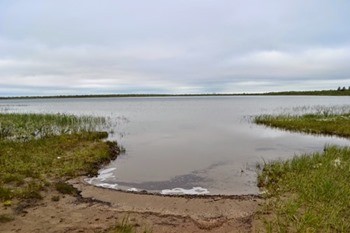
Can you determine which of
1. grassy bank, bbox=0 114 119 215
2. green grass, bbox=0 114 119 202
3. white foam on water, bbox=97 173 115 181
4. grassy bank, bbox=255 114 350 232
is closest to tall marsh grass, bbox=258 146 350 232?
grassy bank, bbox=255 114 350 232

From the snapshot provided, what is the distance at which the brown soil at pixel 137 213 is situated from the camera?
6957 mm

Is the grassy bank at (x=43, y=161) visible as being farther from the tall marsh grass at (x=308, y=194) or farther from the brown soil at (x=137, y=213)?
the tall marsh grass at (x=308, y=194)

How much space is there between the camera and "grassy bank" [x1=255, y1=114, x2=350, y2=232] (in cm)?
667

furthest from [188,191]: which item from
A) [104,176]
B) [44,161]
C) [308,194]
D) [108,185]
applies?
[44,161]

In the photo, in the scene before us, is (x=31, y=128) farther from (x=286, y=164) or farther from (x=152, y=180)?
(x=286, y=164)

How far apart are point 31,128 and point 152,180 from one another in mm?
13925

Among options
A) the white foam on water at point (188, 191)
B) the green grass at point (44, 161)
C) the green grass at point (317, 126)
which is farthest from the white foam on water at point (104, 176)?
the green grass at point (317, 126)

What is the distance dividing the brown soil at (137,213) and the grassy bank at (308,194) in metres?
0.67

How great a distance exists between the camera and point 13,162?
40.0 feet

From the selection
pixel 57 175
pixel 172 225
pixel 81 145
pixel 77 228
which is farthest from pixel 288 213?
pixel 81 145

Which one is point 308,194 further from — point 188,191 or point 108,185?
point 108,185

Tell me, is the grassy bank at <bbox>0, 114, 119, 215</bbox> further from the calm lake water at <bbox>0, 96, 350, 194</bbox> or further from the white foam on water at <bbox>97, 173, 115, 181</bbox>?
the calm lake water at <bbox>0, 96, 350, 194</bbox>

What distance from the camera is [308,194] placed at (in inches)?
332

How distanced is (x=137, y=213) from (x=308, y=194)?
15.0ft
